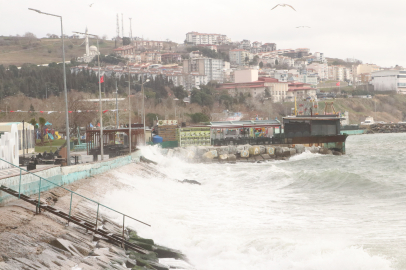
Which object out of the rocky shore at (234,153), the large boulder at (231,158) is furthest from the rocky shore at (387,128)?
the large boulder at (231,158)

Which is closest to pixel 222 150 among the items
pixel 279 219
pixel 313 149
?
pixel 313 149

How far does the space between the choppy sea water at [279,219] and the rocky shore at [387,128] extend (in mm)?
115119

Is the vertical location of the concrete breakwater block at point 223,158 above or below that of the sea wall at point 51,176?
below

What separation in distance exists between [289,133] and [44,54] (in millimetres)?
121906

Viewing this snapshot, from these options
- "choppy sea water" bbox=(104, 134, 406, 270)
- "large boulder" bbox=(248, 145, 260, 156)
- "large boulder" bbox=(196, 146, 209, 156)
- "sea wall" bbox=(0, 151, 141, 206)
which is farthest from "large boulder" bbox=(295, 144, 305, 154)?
"sea wall" bbox=(0, 151, 141, 206)

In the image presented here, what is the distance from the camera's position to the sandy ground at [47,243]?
9711 mm

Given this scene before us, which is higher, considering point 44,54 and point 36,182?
point 44,54

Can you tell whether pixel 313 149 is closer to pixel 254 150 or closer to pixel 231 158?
pixel 254 150

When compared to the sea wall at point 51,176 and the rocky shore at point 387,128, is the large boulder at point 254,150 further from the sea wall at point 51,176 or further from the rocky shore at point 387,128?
the rocky shore at point 387,128

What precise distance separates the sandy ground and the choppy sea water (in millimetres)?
2325

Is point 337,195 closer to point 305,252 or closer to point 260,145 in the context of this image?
point 305,252

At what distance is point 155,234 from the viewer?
576 inches

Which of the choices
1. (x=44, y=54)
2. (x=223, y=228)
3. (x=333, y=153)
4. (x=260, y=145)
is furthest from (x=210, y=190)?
(x=44, y=54)

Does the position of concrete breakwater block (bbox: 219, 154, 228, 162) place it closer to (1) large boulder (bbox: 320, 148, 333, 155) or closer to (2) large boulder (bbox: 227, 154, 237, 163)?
(2) large boulder (bbox: 227, 154, 237, 163)
